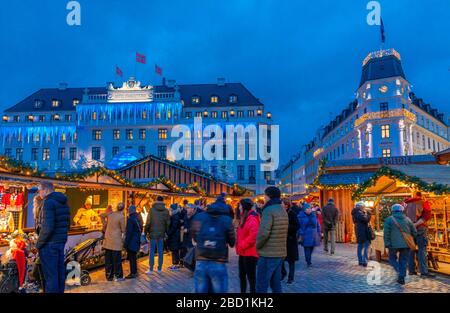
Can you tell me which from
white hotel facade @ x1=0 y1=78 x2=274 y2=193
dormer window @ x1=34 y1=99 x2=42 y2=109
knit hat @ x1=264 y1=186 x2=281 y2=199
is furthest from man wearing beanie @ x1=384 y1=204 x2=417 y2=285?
dormer window @ x1=34 y1=99 x2=42 y2=109

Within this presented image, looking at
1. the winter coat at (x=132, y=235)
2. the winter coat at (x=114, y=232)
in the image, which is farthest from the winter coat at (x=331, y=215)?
the winter coat at (x=114, y=232)

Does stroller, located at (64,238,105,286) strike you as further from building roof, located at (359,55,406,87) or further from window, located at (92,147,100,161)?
window, located at (92,147,100,161)

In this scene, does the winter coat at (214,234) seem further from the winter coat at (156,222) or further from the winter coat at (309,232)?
the winter coat at (309,232)

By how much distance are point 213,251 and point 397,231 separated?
18.0 feet

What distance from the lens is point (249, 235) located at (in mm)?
6980

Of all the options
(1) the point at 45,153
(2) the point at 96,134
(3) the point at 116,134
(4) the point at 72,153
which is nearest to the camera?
(3) the point at 116,134

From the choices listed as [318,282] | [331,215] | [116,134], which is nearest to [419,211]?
[318,282]

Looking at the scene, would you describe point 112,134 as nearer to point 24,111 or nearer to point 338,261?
point 24,111

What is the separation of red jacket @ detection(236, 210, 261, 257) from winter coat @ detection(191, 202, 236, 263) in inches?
58.6

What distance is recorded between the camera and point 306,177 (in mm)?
94125

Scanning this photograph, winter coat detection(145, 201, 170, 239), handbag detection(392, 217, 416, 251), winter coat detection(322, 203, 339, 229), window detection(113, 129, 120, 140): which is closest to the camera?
handbag detection(392, 217, 416, 251)

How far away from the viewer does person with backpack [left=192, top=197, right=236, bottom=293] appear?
5.09 meters

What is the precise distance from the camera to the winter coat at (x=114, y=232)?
9.48m

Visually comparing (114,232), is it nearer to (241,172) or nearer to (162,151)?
(241,172)
